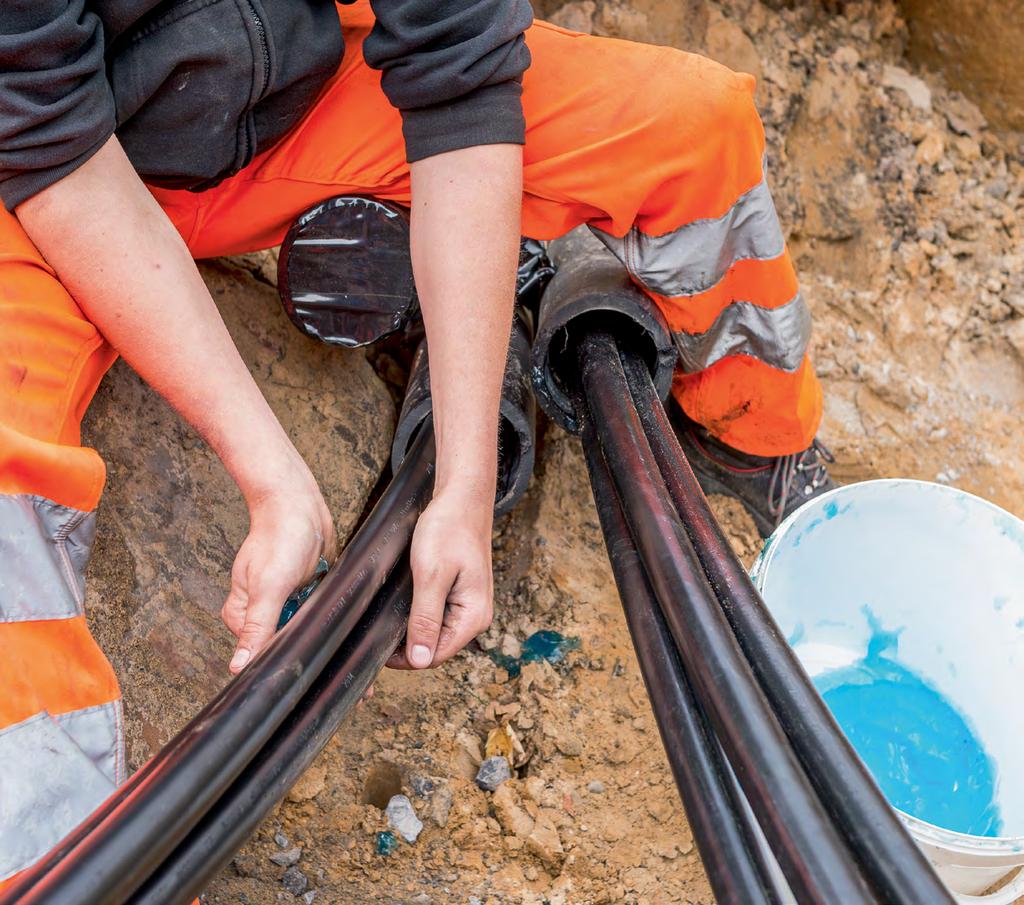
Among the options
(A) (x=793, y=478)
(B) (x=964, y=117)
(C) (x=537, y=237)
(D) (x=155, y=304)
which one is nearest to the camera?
(D) (x=155, y=304)

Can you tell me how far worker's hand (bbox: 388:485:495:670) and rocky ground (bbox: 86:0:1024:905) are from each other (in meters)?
0.31

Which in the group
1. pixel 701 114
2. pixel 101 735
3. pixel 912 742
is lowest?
pixel 912 742

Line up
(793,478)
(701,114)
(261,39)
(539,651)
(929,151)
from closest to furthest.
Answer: (261,39), (701,114), (539,651), (793,478), (929,151)

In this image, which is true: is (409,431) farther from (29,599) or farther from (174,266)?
(29,599)

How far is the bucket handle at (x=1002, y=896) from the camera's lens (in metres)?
1.10

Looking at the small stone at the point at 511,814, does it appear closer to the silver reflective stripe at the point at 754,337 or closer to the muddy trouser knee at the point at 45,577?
the muddy trouser knee at the point at 45,577

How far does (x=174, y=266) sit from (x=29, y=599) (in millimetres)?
326

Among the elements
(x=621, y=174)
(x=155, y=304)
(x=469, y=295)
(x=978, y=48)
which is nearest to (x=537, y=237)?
(x=621, y=174)

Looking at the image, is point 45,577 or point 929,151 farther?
point 929,151

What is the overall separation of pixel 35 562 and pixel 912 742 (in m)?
1.15

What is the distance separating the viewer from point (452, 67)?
95 cm

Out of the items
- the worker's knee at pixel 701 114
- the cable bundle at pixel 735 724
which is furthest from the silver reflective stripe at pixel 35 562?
the worker's knee at pixel 701 114

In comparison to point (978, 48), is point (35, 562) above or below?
below

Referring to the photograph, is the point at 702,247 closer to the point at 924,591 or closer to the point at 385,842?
the point at 924,591
